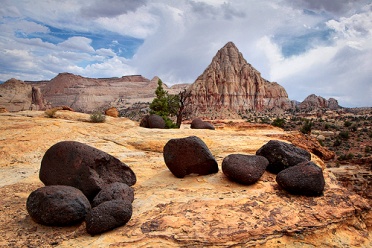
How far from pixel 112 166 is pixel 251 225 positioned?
514 cm

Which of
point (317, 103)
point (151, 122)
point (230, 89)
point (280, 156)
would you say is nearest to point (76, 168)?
point (280, 156)

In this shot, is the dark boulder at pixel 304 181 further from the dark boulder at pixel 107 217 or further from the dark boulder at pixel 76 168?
the dark boulder at pixel 76 168

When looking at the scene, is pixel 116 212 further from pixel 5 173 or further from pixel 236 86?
pixel 236 86

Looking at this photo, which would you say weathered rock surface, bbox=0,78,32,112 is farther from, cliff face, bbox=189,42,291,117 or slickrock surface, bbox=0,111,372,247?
slickrock surface, bbox=0,111,372,247

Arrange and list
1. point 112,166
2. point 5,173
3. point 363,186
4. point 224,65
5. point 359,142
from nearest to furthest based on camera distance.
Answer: point 112,166
point 5,173
point 363,186
point 359,142
point 224,65

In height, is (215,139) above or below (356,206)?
above

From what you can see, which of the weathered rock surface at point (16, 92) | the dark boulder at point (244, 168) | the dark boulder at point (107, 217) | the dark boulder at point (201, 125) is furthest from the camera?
the weathered rock surface at point (16, 92)

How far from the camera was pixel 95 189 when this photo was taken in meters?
8.66

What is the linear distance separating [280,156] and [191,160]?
140 inches

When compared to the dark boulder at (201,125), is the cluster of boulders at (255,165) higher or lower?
lower

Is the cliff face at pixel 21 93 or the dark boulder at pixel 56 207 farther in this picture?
the cliff face at pixel 21 93

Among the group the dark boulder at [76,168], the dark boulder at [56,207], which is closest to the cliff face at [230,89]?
the dark boulder at [76,168]

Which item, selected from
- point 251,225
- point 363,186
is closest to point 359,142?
point 363,186

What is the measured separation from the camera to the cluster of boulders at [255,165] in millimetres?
9086
